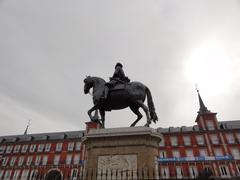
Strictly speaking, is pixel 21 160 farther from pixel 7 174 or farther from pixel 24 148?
pixel 7 174

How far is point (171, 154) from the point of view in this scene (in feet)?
124

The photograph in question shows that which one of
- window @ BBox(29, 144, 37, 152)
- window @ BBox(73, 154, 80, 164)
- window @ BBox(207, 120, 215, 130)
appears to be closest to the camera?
window @ BBox(207, 120, 215, 130)

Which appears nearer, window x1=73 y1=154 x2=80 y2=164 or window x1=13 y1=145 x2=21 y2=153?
window x1=73 y1=154 x2=80 y2=164

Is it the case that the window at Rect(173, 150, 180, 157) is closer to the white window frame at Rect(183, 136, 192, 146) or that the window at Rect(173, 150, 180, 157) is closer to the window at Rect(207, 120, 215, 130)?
the white window frame at Rect(183, 136, 192, 146)

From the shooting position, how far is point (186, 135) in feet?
129

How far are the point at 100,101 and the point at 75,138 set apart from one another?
4065cm

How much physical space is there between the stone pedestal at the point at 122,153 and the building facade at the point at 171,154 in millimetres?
29978

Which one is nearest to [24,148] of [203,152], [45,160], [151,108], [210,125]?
[45,160]

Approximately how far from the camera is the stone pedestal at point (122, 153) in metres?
4.75

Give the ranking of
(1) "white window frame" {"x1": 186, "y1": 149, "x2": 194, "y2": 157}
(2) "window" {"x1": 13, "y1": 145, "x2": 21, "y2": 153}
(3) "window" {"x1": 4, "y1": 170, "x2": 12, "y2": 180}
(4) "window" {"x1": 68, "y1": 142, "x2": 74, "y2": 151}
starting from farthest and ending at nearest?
(2) "window" {"x1": 13, "y1": 145, "x2": 21, "y2": 153}, (4) "window" {"x1": 68, "y1": 142, "x2": 74, "y2": 151}, (3) "window" {"x1": 4, "y1": 170, "x2": 12, "y2": 180}, (1) "white window frame" {"x1": 186, "y1": 149, "x2": 194, "y2": 157}

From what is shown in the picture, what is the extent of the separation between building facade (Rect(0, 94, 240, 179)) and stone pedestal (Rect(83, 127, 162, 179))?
2998 cm

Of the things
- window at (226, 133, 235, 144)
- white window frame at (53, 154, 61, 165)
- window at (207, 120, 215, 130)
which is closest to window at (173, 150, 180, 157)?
window at (207, 120, 215, 130)

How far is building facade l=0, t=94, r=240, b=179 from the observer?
34.4 metres

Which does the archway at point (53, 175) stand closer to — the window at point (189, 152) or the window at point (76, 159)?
the window at point (76, 159)
